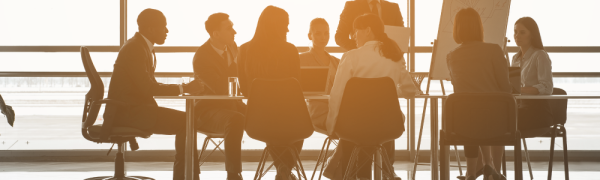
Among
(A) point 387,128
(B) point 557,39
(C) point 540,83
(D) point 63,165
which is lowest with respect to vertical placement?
(D) point 63,165

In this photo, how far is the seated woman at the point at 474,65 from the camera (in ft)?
8.68

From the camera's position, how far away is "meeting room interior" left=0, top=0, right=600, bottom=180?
2.44 meters

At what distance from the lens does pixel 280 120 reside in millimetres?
2410

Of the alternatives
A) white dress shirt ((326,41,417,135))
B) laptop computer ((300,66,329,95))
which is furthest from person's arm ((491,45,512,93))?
laptop computer ((300,66,329,95))

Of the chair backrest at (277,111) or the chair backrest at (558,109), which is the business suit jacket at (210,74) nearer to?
the chair backrest at (277,111)

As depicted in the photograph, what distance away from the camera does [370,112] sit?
2.32 metres

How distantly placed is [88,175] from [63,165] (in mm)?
748

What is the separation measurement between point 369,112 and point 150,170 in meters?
2.31

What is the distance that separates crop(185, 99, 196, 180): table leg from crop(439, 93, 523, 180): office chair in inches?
53.5

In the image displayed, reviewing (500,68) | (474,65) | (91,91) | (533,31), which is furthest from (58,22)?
(533,31)

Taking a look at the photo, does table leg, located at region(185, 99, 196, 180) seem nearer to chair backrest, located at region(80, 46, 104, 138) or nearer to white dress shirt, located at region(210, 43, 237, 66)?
white dress shirt, located at region(210, 43, 237, 66)

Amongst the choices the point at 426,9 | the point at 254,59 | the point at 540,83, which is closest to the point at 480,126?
the point at 540,83

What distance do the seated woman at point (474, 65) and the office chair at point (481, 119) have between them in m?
0.27

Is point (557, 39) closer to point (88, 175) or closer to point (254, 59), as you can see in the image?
point (254, 59)
